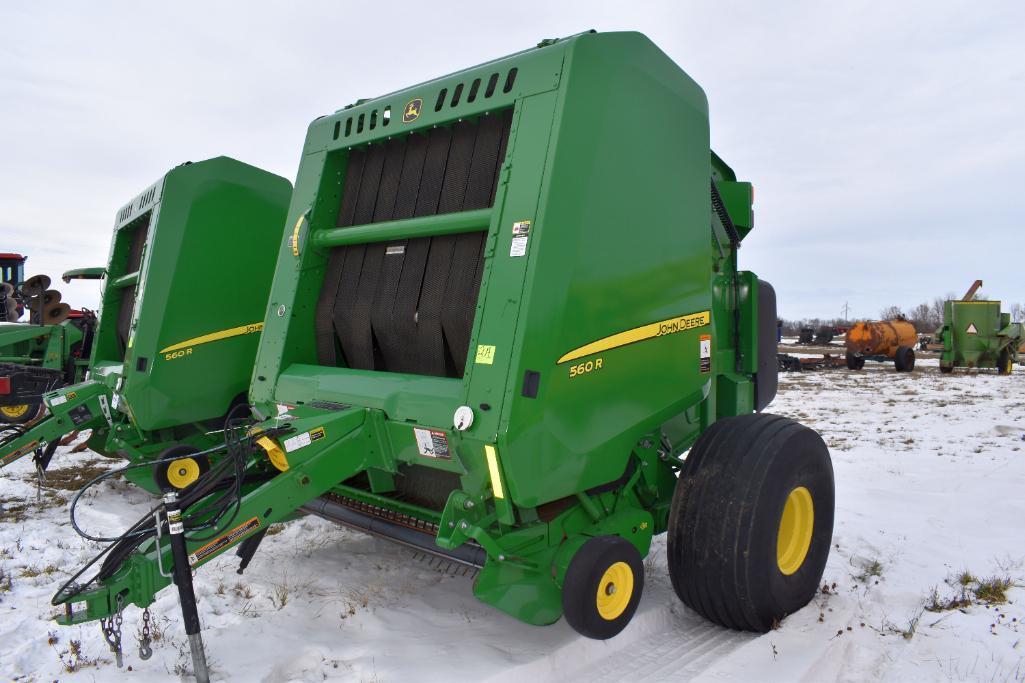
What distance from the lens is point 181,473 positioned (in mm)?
6055

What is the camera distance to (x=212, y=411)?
20.8 feet

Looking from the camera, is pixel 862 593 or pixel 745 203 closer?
pixel 862 593

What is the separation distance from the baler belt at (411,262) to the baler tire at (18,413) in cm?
677

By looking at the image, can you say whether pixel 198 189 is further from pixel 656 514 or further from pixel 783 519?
pixel 783 519

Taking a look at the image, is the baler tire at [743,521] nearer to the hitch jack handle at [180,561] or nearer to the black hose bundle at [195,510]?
the black hose bundle at [195,510]

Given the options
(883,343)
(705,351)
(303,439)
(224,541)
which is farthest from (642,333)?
(883,343)

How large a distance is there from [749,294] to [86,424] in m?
5.69

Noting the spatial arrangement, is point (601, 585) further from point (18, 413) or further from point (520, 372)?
point (18, 413)

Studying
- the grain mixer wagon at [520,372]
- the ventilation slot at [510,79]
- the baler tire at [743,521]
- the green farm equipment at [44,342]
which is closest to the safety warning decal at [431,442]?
the grain mixer wagon at [520,372]

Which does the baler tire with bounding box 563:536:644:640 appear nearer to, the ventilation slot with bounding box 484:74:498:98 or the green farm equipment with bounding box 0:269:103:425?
the ventilation slot with bounding box 484:74:498:98

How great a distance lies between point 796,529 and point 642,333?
143 cm

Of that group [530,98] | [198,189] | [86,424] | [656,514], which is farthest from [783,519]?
[86,424]

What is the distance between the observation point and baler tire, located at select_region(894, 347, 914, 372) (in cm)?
2152

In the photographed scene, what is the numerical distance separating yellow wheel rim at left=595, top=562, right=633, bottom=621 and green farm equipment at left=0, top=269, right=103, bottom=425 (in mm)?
7412
